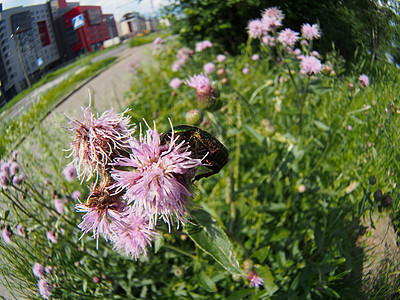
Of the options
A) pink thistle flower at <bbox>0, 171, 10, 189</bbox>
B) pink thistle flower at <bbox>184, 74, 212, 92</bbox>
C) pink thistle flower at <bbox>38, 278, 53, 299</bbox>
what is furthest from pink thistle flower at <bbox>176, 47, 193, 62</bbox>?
pink thistle flower at <bbox>38, 278, 53, 299</bbox>

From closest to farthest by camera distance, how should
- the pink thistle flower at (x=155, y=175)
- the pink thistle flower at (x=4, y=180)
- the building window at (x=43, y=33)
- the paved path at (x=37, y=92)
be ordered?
the pink thistle flower at (x=155, y=175) → the building window at (x=43, y=33) → the paved path at (x=37, y=92) → the pink thistle flower at (x=4, y=180)

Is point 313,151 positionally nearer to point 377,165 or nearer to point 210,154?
point 377,165

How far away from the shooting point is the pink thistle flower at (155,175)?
0.47 m

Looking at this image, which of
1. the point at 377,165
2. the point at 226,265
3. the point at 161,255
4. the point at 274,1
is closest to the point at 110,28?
the point at 274,1

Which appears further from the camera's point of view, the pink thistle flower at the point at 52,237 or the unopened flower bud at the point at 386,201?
the pink thistle flower at the point at 52,237

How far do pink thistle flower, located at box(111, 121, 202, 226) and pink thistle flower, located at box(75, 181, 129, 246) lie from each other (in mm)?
92

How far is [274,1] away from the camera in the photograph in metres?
0.63

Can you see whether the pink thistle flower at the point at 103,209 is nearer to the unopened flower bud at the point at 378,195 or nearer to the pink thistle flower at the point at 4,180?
the pink thistle flower at the point at 4,180

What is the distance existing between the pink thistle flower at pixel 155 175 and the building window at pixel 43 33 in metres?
0.36

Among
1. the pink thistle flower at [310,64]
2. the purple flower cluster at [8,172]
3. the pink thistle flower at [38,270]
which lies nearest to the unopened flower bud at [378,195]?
the pink thistle flower at [310,64]

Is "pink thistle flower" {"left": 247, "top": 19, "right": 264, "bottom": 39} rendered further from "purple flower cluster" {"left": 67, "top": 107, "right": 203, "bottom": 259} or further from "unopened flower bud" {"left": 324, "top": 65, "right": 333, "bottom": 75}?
"purple flower cluster" {"left": 67, "top": 107, "right": 203, "bottom": 259}

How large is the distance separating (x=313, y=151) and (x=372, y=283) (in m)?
0.91

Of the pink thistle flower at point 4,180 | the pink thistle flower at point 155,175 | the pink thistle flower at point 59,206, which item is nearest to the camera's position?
the pink thistle flower at point 155,175

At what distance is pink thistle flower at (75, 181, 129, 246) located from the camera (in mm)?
559
